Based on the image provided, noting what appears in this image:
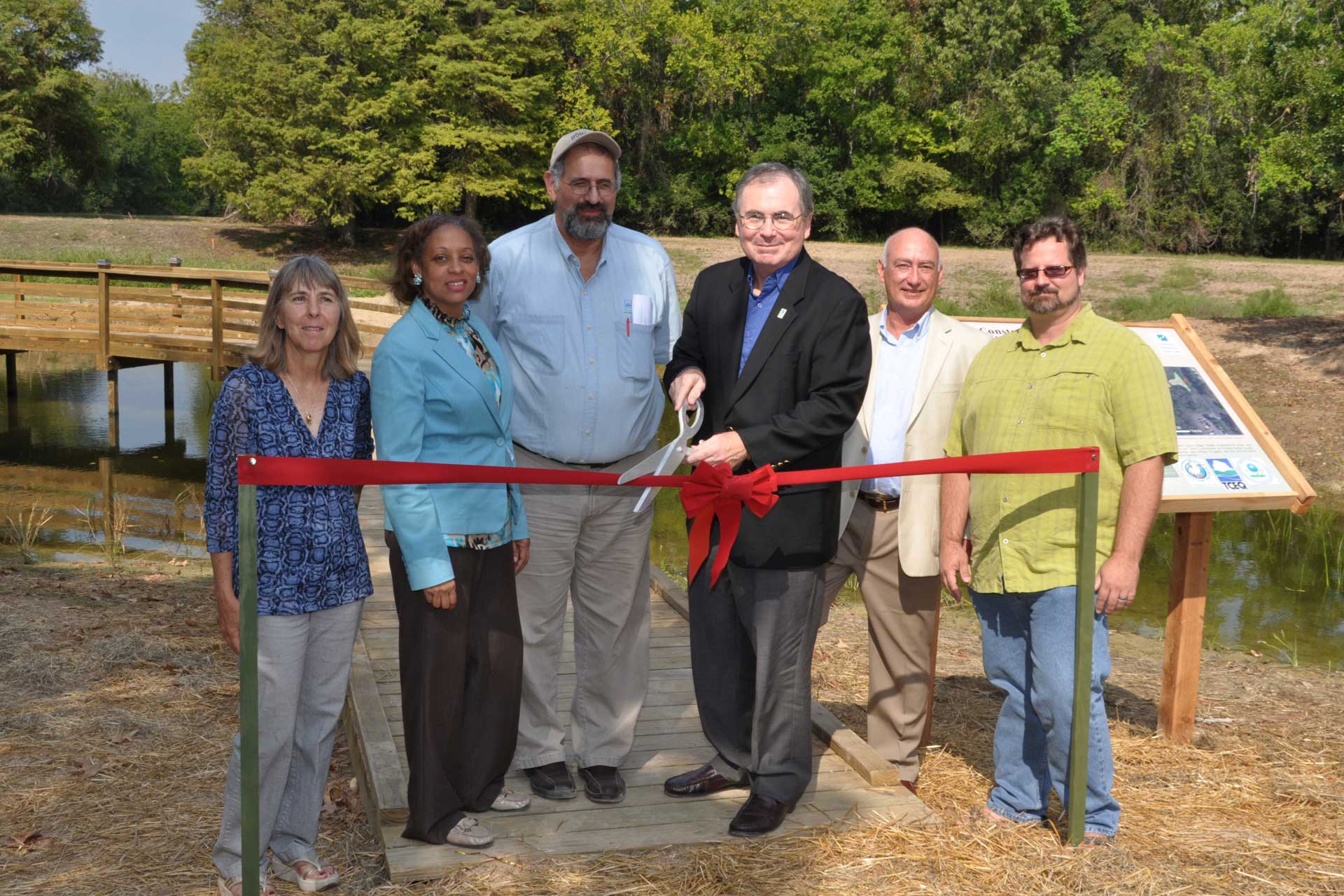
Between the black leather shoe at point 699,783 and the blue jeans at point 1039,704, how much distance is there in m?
0.95

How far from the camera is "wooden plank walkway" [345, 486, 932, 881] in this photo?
3.67 metres

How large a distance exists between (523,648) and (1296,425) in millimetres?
13941

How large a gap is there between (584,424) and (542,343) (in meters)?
0.31

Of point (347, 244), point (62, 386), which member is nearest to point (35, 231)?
point (347, 244)

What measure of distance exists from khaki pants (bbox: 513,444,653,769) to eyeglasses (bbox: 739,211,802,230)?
0.90 meters

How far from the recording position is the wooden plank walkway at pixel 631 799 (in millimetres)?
3672

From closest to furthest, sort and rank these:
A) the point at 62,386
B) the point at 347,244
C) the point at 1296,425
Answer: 1. the point at 1296,425
2. the point at 62,386
3. the point at 347,244

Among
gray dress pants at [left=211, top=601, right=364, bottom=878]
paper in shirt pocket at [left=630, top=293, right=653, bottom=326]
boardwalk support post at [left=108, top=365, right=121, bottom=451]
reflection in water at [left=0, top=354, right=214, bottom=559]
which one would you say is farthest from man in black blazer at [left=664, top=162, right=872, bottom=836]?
boardwalk support post at [left=108, top=365, right=121, bottom=451]

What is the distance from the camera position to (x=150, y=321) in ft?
58.4

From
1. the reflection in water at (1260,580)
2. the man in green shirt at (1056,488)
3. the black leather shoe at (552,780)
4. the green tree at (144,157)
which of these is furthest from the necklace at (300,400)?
the green tree at (144,157)

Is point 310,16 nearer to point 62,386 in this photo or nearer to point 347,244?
point 347,244

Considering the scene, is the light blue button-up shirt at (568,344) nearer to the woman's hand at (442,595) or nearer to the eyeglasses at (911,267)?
the woman's hand at (442,595)

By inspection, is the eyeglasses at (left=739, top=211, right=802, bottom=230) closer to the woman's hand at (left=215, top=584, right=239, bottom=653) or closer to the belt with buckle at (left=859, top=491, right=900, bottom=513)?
the belt with buckle at (left=859, top=491, right=900, bottom=513)

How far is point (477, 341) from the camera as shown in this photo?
3.66 metres
